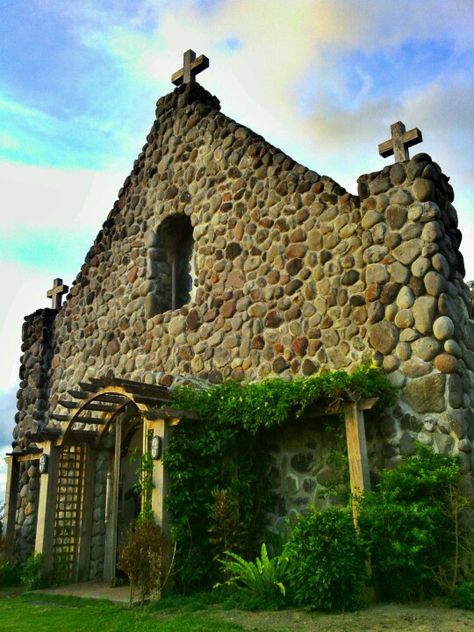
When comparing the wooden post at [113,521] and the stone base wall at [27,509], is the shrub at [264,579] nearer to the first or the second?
the wooden post at [113,521]

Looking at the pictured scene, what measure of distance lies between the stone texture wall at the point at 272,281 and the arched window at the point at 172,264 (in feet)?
0.18

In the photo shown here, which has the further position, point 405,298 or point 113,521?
point 113,521

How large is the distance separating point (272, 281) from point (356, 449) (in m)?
3.08

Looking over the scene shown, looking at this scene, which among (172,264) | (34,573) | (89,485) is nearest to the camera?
(34,573)

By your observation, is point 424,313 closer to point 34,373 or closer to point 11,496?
point 11,496

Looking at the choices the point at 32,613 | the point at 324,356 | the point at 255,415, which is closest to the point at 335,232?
the point at 324,356

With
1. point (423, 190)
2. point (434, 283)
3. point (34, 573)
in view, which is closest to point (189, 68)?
point (423, 190)

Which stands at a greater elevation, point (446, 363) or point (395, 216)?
point (395, 216)

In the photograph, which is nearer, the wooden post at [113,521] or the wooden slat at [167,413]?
the wooden slat at [167,413]

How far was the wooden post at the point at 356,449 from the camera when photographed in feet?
24.1

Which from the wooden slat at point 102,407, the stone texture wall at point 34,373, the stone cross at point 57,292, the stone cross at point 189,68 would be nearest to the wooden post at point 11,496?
the stone texture wall at point 34,373

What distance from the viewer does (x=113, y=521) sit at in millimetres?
10281

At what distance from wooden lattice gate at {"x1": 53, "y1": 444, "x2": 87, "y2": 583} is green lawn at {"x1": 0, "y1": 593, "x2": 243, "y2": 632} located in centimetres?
198

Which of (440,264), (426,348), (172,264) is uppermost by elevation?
(172,264)
